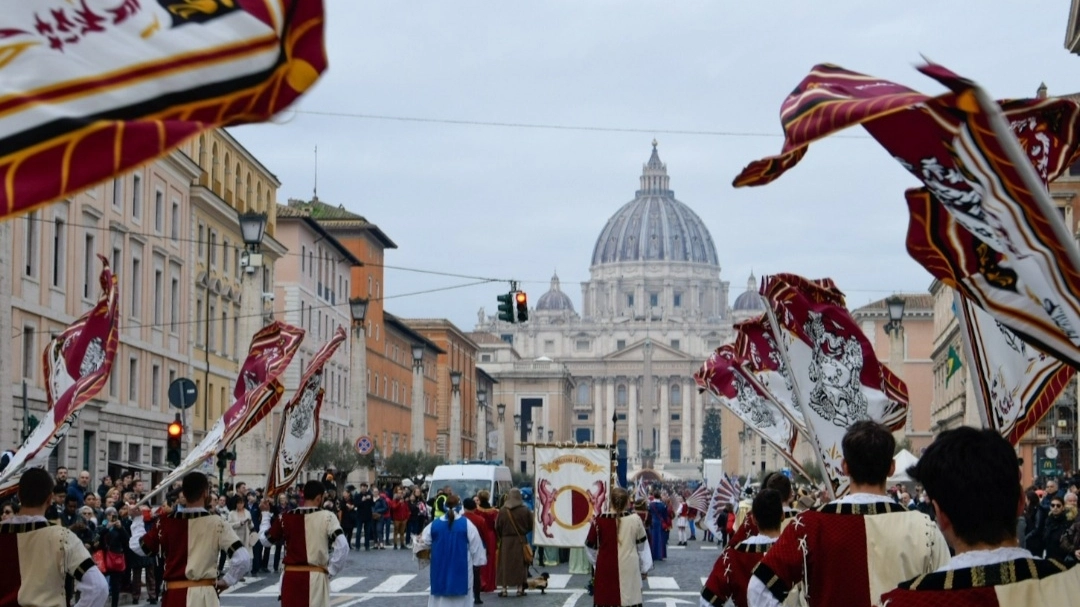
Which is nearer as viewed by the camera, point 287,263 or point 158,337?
point 158,337

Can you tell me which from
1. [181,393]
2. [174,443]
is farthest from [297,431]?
[181,393]

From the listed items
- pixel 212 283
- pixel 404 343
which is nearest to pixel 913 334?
pixel 404 343

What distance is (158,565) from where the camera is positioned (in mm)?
23625

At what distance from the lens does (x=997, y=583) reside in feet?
13.9

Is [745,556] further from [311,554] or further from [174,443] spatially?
[174,443]

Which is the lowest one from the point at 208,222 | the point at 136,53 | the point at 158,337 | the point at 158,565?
the point at 158,565

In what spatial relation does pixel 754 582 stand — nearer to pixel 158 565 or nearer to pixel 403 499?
pixel 158 565

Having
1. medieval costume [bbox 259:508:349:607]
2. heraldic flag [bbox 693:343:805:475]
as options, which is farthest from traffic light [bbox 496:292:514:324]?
medieval costume [bbox 259:508:349:607]

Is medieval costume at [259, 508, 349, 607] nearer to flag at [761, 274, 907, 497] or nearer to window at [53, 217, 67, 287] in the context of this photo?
flag at [761, 274, 907, 497]

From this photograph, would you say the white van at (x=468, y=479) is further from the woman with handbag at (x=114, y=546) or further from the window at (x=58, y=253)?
the woman with handbag at (x=114, y=546)

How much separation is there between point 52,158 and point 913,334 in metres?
101

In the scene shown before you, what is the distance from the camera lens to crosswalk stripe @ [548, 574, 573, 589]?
2883 cm

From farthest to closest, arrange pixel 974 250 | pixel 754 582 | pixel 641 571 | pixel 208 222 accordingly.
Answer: pixel 208 222
pixel 641 571
pixel 754 582
pixel 974 250

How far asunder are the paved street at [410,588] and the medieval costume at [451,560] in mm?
5022
